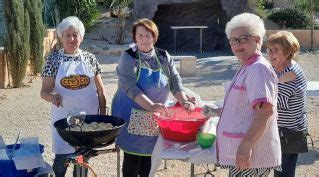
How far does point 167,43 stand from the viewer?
1689 centimetres

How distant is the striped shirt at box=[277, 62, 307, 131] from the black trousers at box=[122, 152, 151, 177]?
3.23ft

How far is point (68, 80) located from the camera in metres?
3.62

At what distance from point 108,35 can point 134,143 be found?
41.3 ft

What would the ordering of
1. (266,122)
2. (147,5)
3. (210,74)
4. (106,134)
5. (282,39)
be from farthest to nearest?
(147,5) < (210,74) < (282,39) < (106,134) < (266,122)

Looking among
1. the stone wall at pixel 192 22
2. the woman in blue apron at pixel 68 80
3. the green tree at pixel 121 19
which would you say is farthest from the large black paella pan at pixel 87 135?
the stone wall at pixel 192 22

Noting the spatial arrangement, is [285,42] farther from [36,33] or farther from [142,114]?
[36,33]

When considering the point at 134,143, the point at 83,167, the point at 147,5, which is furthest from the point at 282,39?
the point at 147,5

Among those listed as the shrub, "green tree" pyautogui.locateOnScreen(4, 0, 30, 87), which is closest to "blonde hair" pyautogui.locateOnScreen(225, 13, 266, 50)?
"green tree" pyautogui.locateOnScreen(4, 0, 30, 87)

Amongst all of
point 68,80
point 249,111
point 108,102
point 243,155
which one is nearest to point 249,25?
point 249,111

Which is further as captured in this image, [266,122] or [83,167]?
[83,167]

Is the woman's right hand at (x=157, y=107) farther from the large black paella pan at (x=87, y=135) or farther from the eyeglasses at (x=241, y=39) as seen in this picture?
the eyeglasses at (x=241, y=39)

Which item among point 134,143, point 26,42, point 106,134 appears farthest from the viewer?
point 26,42

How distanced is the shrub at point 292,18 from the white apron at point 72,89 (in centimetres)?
1392

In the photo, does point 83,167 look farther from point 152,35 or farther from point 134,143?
point 152,35
